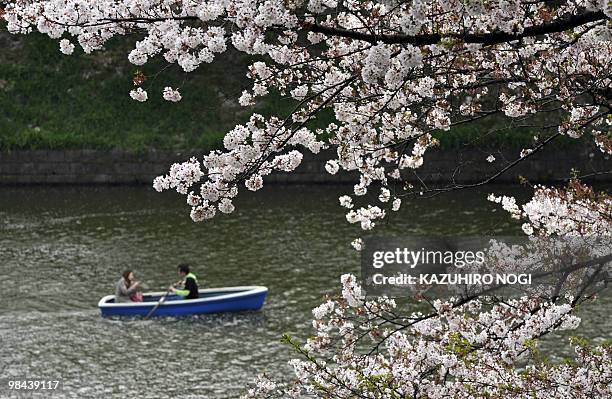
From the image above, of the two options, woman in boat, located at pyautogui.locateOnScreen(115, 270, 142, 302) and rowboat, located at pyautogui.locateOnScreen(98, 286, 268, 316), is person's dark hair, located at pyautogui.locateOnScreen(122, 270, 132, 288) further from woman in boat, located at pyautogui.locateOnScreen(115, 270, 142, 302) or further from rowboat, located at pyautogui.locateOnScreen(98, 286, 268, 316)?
rowboat, located at pyautogui.locateOnScreen(98, 286, 268, 316)

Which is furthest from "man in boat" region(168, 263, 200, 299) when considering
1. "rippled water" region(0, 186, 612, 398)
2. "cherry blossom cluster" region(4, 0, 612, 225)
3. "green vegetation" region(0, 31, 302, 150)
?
"green vegetation" region(0, 31, 302, 150)

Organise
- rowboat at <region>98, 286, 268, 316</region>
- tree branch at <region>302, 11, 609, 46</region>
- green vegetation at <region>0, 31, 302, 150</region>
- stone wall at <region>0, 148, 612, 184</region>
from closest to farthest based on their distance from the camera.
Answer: tree branch at <region>302, 11, 609, 46</region> → rowboat at <region>98, 286, 268, 316</region> → stone wall at <region>0, 148, 612, 184</region> → green vegetation at <region>0, 31, 302, 150</region>

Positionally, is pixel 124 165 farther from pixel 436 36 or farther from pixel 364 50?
pixel 436 36

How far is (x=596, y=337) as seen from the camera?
16.8 metres

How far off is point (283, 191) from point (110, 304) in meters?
13.4

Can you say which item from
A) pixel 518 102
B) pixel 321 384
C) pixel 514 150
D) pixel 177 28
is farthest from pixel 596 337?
pixel 514 150

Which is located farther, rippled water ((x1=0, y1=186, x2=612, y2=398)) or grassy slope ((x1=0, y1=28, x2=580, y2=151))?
grassy slope ((x1=0, y1=28, x2=580, y2=151))

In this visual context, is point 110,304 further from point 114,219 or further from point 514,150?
point 514,150

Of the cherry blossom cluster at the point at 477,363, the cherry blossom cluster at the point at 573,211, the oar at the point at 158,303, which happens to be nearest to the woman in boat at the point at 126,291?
the oar at the point at 158,303

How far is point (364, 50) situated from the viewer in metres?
6.51

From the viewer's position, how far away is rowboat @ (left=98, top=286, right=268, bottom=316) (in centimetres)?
1908

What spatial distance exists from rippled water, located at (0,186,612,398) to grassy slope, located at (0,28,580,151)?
235 cm

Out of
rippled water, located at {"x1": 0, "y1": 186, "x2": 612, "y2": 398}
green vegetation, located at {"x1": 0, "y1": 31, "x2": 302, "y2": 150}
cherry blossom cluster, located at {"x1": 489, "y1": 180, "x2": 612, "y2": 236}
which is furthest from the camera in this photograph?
green vegetation, located at {"x1": 0, "y1": 31, "x2": 302, "y2": 150}

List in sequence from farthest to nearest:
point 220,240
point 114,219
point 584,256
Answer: point 114,219
point 220,240
point 584,256
